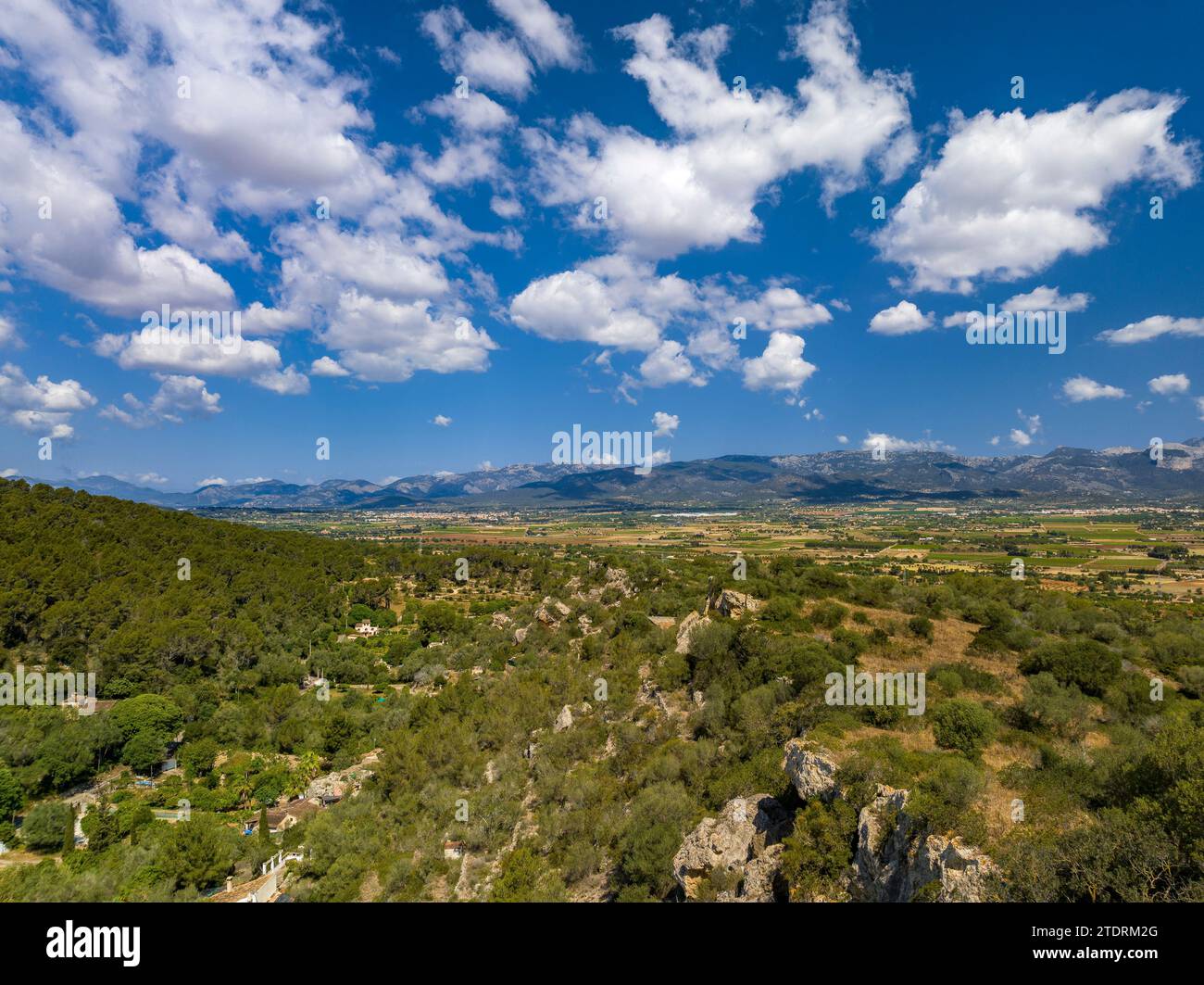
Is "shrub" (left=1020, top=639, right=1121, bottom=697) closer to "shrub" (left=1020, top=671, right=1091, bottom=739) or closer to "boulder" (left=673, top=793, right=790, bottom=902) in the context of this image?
"shrub" (left=1020, top=671, right=1091, bottom=739)

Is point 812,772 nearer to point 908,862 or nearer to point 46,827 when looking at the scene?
point 908,862

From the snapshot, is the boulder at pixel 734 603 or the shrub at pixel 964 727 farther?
the boulder at pixel 734 603

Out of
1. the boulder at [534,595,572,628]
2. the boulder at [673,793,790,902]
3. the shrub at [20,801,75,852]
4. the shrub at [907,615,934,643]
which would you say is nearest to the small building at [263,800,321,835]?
the shrub at [20,801,75,852]

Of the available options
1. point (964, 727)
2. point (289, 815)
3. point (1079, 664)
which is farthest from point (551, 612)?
point (1079, 664)

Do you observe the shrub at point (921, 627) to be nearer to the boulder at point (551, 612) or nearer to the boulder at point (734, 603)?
the boulder at point (734, 603)

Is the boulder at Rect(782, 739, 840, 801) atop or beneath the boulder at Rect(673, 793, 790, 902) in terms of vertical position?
atop

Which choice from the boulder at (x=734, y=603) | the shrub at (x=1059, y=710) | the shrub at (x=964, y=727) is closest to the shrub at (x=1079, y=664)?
the shrub at (x=1059, y=710)

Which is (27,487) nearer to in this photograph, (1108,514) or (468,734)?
(468,734)
